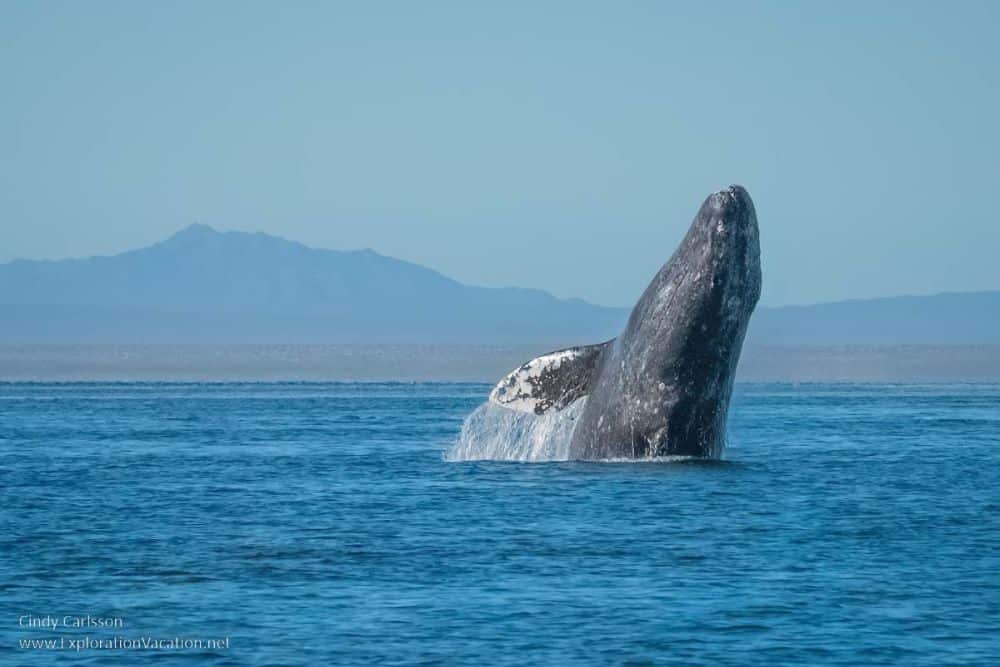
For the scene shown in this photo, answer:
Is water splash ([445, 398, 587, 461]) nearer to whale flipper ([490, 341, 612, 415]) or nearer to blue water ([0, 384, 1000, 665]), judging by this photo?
whale flipper ([490, 341, 612, 415])

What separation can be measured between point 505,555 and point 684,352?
5.81 meters

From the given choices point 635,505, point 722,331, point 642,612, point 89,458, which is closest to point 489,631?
point 642,612

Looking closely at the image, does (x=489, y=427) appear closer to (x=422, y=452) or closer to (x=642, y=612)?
(x=422, y=452)

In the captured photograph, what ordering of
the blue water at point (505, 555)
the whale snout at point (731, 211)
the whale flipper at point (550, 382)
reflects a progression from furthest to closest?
the whale flipper at point (550, 382), the whale snout at point (731, 211), the blue water at point (505, 555)

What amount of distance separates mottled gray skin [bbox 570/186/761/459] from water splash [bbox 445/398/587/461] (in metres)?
1.21

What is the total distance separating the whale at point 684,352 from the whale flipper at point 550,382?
0.07 feet

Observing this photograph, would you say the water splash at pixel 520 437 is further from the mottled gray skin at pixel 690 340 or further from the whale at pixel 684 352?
the mottled gray skin at pixel 690 340

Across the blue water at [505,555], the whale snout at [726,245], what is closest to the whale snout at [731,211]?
the whale snout at [726,245]

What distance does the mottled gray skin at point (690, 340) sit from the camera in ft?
72.4

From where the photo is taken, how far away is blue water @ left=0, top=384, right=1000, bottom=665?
44.5ft

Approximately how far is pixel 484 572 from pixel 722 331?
6.94m

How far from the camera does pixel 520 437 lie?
1024 inches

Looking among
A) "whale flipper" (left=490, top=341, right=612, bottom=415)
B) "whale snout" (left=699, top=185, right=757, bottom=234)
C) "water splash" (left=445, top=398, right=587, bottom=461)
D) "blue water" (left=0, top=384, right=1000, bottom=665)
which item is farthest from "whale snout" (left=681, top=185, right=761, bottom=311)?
"water splash" (left=445, top=398, right=587, bottom=461)

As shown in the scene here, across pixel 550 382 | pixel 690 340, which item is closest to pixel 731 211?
pixel 690 340
